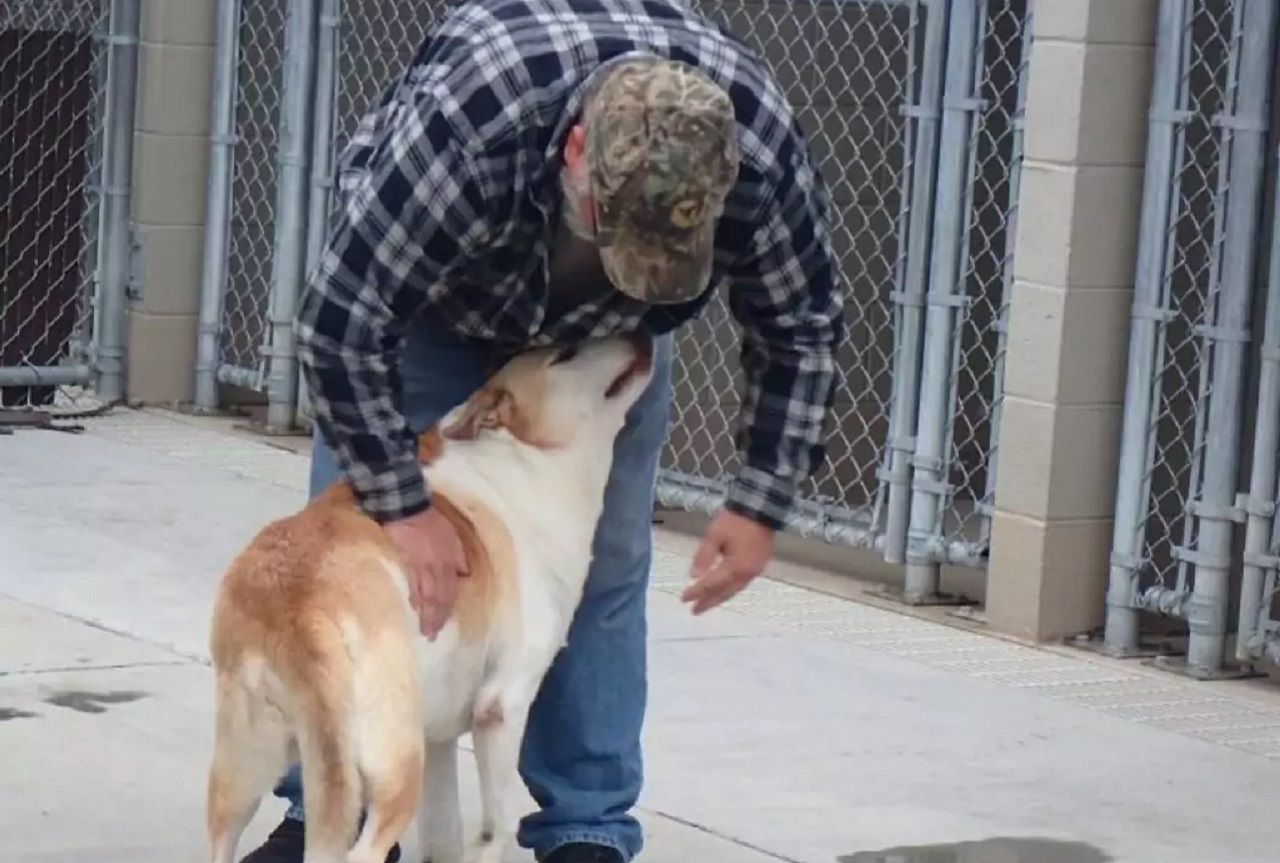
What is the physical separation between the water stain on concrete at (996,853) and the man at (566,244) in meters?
0.93

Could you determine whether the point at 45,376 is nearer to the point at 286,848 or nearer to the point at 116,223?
the point at 116,223

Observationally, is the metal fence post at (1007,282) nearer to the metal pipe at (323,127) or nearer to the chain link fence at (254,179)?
the metal pipe at (323,127)

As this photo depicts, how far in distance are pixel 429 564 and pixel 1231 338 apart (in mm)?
3350

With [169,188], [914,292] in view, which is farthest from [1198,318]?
[169,188]

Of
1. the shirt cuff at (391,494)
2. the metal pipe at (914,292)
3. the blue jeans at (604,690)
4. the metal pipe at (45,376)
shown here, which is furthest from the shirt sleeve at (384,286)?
the metal pipe at (45,376)

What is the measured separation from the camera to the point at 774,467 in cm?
410

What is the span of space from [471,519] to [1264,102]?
10.7ft

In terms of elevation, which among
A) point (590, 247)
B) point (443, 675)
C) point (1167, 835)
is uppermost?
point (590, 247)

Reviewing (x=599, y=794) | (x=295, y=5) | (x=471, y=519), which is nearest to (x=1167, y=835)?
(x=599, y=794)

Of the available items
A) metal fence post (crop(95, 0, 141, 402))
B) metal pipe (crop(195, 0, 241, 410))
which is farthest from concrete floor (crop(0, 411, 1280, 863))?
metal fence post (crop(95, 0, 141, 402))

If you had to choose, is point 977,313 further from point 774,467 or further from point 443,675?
point 443,675

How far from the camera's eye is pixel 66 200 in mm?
10062

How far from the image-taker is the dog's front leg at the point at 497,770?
382 centimetres

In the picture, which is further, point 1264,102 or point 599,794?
point 1264,102
